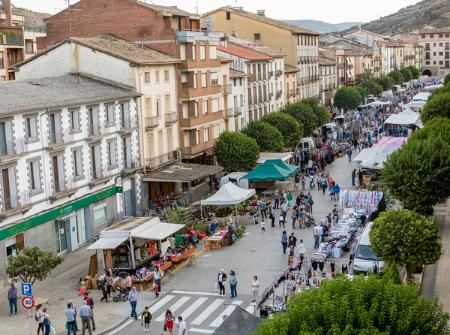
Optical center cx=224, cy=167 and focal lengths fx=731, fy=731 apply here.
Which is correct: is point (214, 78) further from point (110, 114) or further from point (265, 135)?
point (110, 114)

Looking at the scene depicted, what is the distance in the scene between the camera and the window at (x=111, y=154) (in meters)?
44.4

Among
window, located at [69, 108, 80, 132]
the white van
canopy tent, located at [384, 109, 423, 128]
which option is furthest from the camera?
canopy tent, located at [384, 109, 423, 128]

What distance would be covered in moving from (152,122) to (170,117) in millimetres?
3441

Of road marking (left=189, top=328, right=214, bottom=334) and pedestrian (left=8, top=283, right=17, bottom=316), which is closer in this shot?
road marking (left=189, top=328, right=214, bottom=334)

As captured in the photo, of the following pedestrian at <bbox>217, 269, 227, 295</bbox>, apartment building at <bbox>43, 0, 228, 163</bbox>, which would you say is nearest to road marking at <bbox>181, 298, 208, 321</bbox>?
pedestrian at <bbox>217, 269, 227, 295</bbox>

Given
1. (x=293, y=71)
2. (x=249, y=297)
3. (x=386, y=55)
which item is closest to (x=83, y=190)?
(x=249, y=297)

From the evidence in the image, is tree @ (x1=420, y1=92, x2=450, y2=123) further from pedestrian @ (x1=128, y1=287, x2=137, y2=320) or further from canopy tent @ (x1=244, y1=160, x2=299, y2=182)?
pedestrian @ (x1=128, y1=287, x2=137, y2=320)

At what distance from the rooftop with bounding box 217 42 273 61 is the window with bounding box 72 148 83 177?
103 ft

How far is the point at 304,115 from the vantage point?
249 ft

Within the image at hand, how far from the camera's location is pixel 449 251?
120 feet

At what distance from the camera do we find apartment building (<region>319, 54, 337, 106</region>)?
108 metres

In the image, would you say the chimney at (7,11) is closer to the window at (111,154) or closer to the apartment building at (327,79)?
the window at (111,154)

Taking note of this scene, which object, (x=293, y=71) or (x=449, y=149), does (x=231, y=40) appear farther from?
(x=449, y=149)

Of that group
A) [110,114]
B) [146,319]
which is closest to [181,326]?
[146,319]
